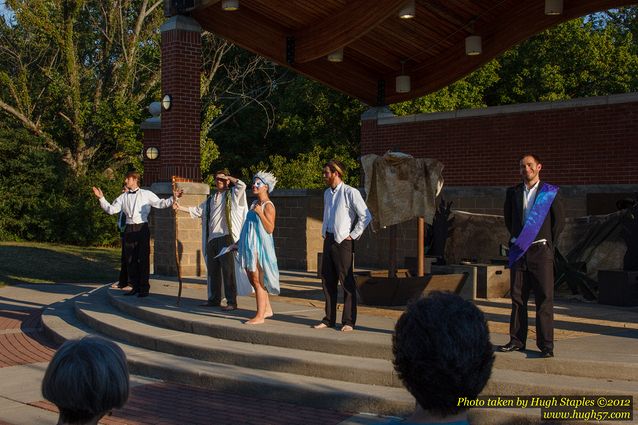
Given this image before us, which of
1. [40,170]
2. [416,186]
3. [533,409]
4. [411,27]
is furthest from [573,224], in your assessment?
[40,170]

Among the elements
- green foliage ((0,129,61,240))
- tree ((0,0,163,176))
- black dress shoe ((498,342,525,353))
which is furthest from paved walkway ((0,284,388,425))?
tree ((0,0,163,176))

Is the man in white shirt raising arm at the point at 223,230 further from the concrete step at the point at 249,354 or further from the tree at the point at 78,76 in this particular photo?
the tree at the point at 78,76

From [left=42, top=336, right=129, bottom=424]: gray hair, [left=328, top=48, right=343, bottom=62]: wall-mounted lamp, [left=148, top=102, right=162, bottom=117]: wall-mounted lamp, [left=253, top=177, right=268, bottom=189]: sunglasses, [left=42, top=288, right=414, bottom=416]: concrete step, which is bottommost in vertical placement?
[left=42, top=288, right=414, bottom=416]: concrete step

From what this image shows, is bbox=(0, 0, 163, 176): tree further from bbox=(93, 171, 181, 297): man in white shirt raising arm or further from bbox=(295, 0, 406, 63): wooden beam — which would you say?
bbox=(93, 171, 181, 297): man in white shirt raising arm

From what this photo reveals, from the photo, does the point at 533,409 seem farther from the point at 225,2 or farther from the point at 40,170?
the point at 40,170

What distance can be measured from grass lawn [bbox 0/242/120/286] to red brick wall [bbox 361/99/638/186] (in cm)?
819

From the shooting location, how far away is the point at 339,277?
9.70 metres

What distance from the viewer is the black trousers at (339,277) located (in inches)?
377

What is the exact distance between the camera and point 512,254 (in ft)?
26.9

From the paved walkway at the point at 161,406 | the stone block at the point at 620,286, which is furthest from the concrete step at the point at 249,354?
the stone block at the point at 620,286

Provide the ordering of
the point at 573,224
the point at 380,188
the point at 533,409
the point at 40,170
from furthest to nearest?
1. the point at 40,170
2. the point at 573,224
3. the point at 380,188
4. the point at 533,409

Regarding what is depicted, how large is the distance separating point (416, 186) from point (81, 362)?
29.4ft

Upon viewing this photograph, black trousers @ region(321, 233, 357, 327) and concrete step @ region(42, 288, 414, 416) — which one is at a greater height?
black trousers @ region(321, 233, 357, 327)

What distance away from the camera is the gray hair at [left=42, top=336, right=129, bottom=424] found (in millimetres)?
2879
